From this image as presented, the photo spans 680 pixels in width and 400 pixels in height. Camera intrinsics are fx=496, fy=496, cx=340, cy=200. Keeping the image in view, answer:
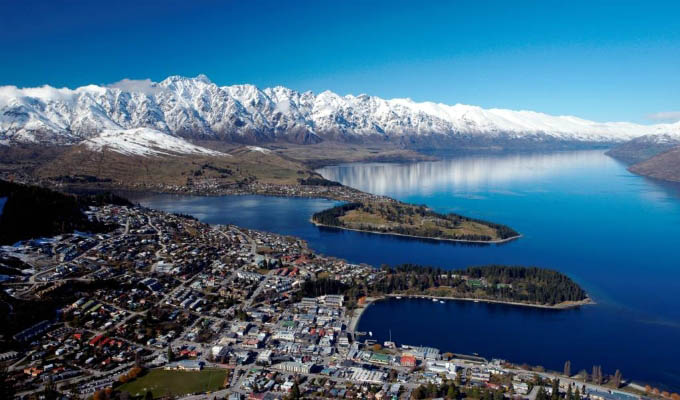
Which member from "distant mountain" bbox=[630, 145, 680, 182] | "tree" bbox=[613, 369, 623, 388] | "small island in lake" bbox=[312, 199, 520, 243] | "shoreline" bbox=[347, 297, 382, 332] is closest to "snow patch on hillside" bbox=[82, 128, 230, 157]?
"small island in lake" bbox=[312, 199, 520, 243]

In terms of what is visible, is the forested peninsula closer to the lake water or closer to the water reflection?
the lake water

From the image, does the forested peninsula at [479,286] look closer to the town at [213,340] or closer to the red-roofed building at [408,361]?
the town at [213,340]

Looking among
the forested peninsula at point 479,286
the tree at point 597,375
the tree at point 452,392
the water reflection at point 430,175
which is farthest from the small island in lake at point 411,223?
the tree at point 452,392

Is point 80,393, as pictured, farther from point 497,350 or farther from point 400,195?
point 400,195

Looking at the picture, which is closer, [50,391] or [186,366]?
[50,391]

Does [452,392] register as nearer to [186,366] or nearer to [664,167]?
[186,366]

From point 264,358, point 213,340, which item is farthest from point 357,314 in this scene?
point 213,340
